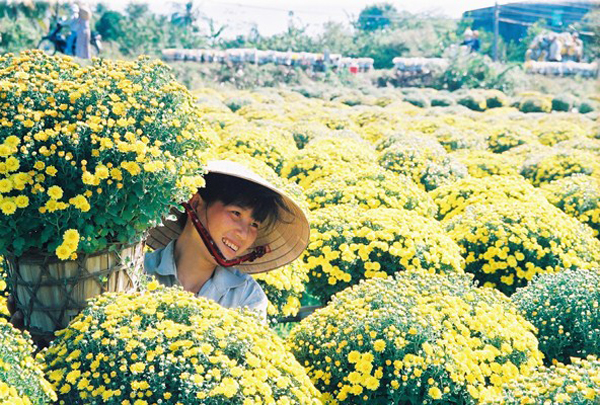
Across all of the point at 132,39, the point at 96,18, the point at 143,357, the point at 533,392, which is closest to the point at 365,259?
the point at 533,392

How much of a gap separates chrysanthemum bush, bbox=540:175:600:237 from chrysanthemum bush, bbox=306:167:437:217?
1.32m

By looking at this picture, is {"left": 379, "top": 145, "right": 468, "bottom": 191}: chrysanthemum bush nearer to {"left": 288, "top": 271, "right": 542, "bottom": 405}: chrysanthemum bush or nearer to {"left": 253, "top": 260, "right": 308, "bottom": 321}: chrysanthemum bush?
{"left": 253, "top": 260, "right": 308, "bottom": 321}: chrysanthemum bush

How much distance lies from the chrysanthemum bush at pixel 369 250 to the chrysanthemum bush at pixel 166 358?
1895 millimetres

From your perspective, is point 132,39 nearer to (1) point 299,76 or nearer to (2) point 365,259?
(1) point 299,76

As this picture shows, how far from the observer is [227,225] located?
10.9 ft

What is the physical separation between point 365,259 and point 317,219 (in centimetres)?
48

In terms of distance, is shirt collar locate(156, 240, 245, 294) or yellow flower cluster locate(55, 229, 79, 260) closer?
yellow flower cluster locate(55, 229, 79, 260)

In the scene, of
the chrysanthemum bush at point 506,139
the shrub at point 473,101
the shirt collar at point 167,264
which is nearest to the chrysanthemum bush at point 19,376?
the shirt collar at point 167,264

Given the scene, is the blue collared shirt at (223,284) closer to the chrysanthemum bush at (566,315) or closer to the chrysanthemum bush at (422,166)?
the chrysanthemum bush at (566,315)

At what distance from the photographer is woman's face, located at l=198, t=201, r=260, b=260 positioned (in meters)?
3.33

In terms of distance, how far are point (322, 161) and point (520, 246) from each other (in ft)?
7.48

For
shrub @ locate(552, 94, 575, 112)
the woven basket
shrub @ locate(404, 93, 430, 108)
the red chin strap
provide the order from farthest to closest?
shrub @ locate(552, 94, 575, 112), shrub @ locate(404, 93, 430, 108), the red chin strap, the woven basket

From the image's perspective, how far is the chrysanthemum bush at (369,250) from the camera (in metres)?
4.37

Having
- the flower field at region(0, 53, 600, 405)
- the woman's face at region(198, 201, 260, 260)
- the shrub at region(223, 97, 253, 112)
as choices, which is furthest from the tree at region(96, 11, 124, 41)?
the woman's face at region(198, 201, 260, 260)
